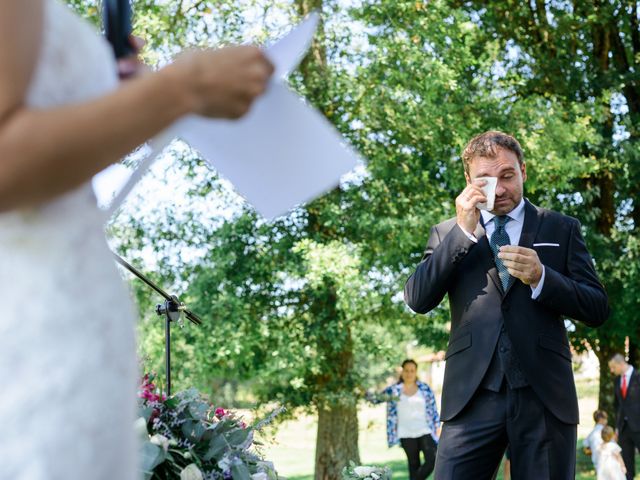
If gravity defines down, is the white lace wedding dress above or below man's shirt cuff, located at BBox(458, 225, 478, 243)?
below

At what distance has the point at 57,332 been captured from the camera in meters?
0.88

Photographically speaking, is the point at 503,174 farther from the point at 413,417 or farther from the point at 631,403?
the point at 631,403

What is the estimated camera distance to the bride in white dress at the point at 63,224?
2.75 ft

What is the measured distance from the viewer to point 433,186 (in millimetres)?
11695

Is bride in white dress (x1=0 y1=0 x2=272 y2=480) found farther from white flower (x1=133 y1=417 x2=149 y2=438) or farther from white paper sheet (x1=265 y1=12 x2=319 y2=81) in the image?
white flower (x1=133 y1=417 x2=149 y2=438)

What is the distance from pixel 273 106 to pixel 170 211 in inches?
444

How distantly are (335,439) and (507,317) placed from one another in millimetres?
9310

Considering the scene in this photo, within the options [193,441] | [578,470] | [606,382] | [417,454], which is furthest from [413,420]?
[193,441]

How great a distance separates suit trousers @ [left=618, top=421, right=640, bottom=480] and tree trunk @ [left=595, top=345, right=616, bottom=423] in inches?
91.4

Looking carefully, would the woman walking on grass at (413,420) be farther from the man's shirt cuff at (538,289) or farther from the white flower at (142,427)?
the white flower at (142,427)

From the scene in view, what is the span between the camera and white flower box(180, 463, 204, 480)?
2.58 metres

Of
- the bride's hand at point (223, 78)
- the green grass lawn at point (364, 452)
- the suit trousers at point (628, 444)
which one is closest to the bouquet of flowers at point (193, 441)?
the bride's hand at point (223, 78)

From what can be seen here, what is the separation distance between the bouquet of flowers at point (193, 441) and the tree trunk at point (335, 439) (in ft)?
30.3

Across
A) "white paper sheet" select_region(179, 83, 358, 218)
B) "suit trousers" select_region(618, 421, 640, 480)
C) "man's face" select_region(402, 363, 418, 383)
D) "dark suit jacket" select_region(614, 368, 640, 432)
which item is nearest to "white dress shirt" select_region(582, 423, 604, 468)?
"dark suit jacket" select_region(614, 368, 640, 432)
